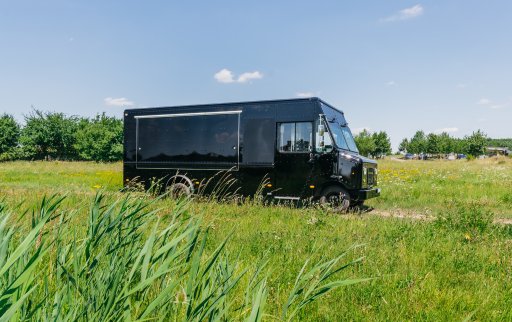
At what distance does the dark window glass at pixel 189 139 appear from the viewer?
10.2 m

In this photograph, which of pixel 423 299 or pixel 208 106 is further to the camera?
Answer: pixel 208 106

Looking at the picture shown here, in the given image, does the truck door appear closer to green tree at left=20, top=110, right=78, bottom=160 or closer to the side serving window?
the side serving window

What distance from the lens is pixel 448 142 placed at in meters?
91.1

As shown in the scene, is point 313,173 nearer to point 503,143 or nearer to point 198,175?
point 198,175

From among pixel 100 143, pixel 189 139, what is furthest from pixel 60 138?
pixel 189 139

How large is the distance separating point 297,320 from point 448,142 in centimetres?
10082

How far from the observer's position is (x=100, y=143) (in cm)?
4231

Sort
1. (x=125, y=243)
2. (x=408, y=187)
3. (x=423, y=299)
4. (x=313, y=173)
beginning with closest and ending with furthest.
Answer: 1. (x=125, y=243)
2. (x=423, y=299)
3. (x=313, y=173)
4. (x=408, y=187)

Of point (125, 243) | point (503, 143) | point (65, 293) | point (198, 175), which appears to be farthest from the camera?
point (503, 143)

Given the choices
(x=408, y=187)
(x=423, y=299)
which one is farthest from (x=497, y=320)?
(x=408, y=187)

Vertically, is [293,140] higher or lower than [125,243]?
higher

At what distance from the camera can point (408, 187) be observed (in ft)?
44.9

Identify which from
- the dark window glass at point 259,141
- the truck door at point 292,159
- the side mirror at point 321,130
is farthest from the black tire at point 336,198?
the dark window glass at point 259,141

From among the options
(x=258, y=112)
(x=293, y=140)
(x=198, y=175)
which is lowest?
(x=198, y=175)
